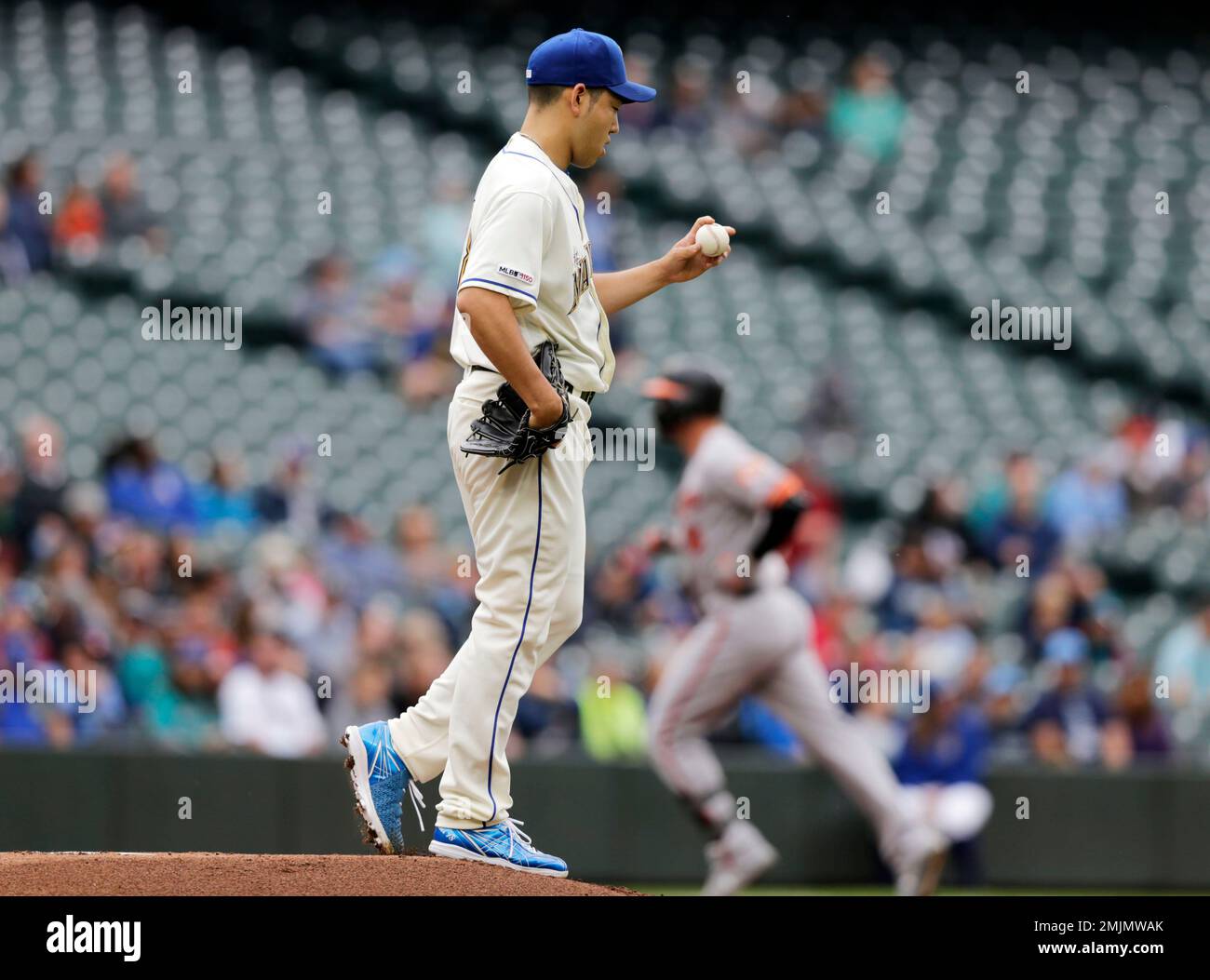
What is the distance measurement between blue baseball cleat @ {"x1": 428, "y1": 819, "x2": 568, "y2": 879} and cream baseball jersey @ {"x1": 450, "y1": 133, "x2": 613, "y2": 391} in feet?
3.59

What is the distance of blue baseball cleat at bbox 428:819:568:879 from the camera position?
440cm

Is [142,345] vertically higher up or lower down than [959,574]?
higher up

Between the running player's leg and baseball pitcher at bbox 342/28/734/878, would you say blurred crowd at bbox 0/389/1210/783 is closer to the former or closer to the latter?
the running player's leg

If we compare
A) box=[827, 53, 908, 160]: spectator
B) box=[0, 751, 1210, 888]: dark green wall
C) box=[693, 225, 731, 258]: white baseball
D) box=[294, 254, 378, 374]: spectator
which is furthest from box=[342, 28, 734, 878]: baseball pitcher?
box=[827, 53, 908, 160]: spectator

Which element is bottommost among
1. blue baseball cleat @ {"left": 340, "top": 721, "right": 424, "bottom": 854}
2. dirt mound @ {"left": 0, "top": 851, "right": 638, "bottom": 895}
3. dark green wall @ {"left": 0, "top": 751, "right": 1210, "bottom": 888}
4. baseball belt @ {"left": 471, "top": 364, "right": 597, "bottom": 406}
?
dark green wall @ {"left": 0, "top": 751, "right": 1210, "bottom": 888}

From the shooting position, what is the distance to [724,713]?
6.64 metres

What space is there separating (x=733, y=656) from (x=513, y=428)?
8.02 ft

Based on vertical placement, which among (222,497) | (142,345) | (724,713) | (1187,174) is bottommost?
(724,713)

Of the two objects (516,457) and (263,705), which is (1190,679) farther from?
(516,457)

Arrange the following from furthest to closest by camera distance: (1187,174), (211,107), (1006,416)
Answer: (1187,174) → (211,107) → (1006,416)
